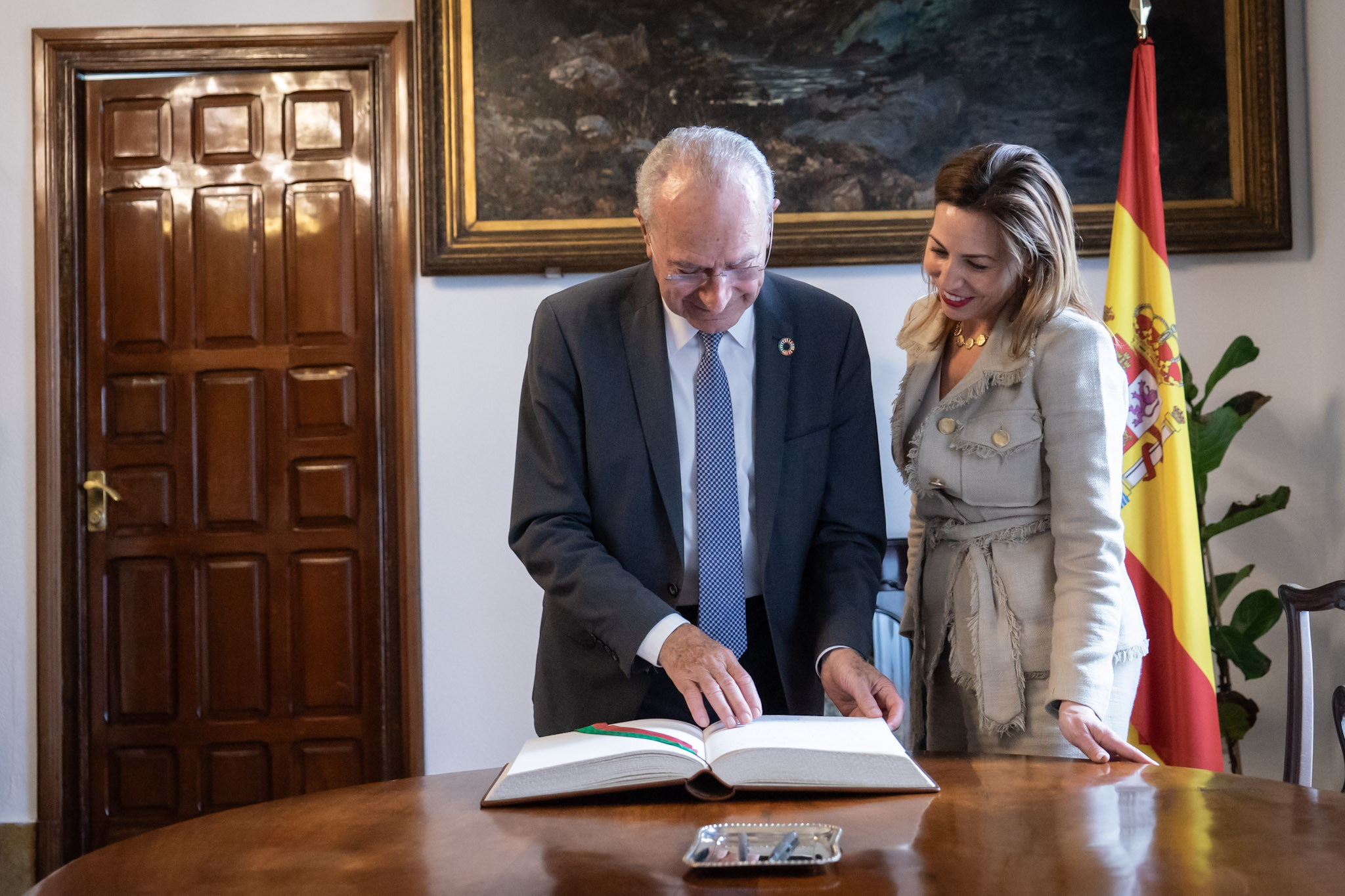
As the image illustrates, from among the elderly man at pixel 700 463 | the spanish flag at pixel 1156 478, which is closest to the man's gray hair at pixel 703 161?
the elderly man at pixel 700 463

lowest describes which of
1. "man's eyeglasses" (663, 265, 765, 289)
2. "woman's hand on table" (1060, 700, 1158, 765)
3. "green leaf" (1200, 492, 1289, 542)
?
"woman's hand on table" (1060, 700, 1158, 765)

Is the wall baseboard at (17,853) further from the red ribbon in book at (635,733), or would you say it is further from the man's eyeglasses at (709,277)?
the man's eyeglasses at (709,277)

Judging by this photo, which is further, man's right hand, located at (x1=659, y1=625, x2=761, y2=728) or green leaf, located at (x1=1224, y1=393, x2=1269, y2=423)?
green leaf, located at (x1=1224, y1=393, x2=1269, y2=423)

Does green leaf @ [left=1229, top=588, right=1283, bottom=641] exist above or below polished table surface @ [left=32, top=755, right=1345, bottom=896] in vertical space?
below

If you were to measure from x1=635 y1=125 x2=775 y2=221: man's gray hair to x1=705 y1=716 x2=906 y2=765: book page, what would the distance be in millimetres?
760

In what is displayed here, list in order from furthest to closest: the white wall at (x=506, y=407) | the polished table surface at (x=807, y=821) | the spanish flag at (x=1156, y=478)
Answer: the white wall at (x=506, y=407) < the spanish flag at (x=1156, y=478) < the polished table surface at (x=807, y=821)

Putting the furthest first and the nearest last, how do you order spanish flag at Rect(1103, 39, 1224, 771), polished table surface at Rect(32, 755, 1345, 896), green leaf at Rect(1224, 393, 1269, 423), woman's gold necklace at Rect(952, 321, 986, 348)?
green leaf at Rect(1224, 393, 1269, 423), spanish flag at Rect(1103, 39, 1224, 771), woman's gold necklace at Rect(952, 321, 986, 348), polished table surface at Rect(32, 755, 1345, 896)

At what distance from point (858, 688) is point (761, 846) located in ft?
1.70

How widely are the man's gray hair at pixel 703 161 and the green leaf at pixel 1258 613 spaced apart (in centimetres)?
201

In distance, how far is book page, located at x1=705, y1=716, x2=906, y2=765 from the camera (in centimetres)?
124

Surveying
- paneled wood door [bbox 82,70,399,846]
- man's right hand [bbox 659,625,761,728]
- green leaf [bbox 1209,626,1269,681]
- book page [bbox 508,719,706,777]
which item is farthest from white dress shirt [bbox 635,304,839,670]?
paneled wood door [bbox 82,70,399,846]

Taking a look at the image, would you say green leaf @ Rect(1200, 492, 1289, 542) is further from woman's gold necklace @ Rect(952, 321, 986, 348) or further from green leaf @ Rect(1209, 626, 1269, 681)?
woman's gold necklace @ Rect(952, 321, 986, 348)

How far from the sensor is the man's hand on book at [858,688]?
1.49 meters

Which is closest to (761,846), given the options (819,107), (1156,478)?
(1156,478)
